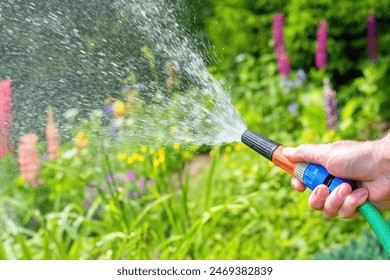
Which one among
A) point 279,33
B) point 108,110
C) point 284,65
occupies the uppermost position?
point 279,33

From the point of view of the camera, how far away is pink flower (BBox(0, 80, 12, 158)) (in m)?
2.90

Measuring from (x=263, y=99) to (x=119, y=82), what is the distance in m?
2.45

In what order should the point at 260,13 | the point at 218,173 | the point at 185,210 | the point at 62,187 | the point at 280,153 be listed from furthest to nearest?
the point at 260,13, the point at 218,173, the point at 62,187, the point at 185,210, the point at 280,153

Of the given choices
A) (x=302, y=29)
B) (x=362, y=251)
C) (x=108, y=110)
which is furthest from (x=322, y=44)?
(x=362, y=251)

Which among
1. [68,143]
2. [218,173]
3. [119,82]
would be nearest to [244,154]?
[218,173]

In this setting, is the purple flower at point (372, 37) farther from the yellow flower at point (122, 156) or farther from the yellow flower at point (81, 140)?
the yellow flower at point (81, 140)

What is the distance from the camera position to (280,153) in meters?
1.74

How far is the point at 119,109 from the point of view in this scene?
3590 mm

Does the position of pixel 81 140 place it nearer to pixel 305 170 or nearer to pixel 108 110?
pixel 108 110

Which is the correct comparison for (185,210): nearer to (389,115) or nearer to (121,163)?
(121,163)

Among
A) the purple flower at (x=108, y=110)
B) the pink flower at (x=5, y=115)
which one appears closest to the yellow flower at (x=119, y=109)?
the purple flower at (x=108, y=110)

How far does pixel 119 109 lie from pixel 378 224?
7.03 ft

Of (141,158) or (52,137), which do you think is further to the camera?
(141,158)

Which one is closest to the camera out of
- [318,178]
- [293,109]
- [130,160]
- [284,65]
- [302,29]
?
[318,178]
